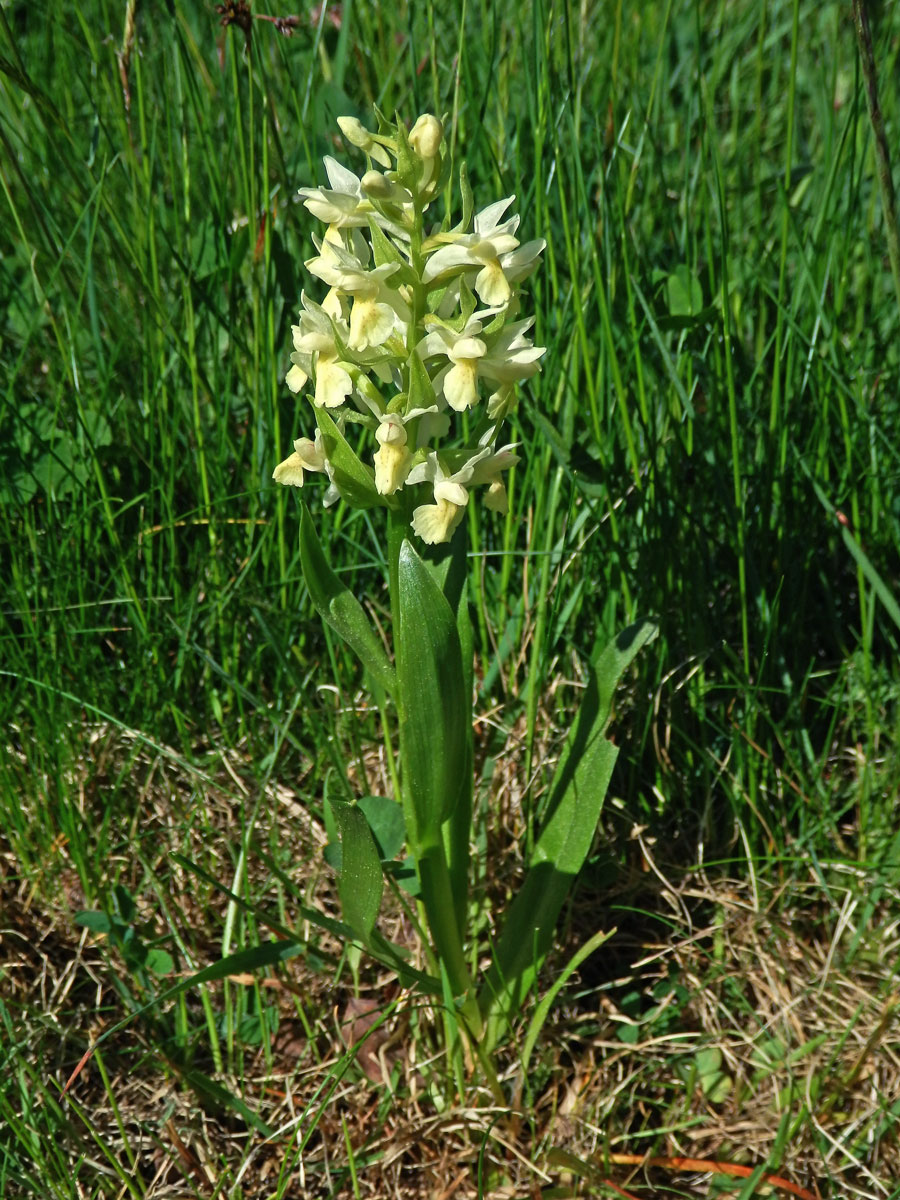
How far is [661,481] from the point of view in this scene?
4.51 ft

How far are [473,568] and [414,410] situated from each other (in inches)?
20.5

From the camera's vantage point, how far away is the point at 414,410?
0.94m

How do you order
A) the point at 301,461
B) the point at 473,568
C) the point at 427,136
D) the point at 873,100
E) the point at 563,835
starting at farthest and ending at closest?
1. the point at 473,568
2. the point at 563,835
3. the point at 301,461
4. the point at 427,136
5. the point at 873,100

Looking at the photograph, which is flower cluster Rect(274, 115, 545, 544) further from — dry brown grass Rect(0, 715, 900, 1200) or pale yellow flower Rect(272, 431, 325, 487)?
dry brown grass Rect(0, 715, 900, 1200)

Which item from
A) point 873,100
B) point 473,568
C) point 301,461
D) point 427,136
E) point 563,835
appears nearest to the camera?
point 873,100

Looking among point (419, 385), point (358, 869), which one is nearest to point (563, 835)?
point (358, 869)

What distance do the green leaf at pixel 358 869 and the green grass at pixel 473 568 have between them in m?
0.23

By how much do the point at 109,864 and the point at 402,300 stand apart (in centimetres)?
79

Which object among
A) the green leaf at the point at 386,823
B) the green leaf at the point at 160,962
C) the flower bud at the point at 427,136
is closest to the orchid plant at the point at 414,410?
the flower bud at the point at 427,136

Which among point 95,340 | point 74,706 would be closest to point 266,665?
point 74,706

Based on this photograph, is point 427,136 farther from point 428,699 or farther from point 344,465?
point 428,699

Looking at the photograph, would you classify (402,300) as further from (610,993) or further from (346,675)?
(610,993)

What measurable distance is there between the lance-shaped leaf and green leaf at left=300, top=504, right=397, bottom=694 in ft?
0.79

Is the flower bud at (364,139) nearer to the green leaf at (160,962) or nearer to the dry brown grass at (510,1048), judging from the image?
the dry brown grass at (510,1048)
